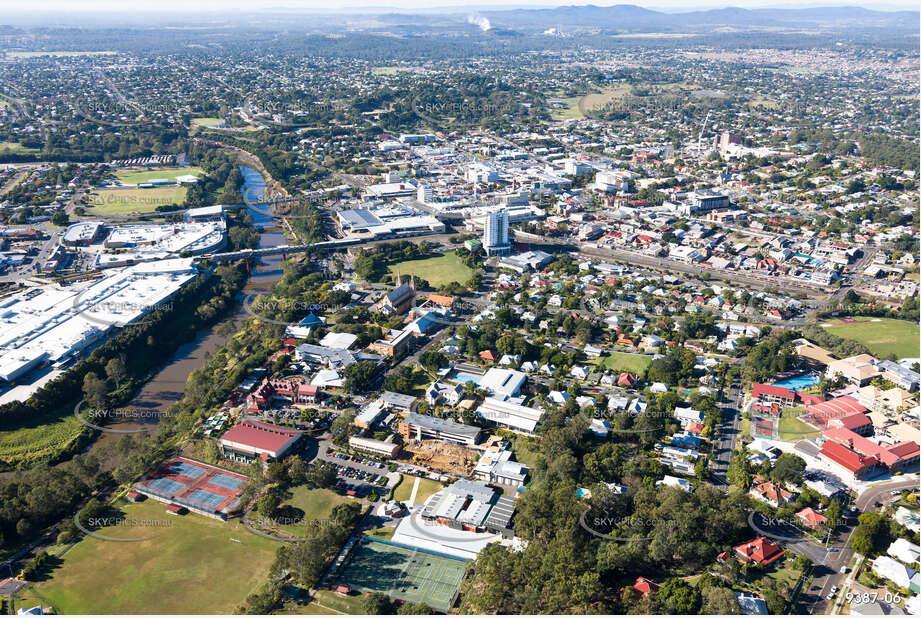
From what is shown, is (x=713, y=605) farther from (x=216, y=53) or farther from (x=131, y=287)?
(x=216, y=53)

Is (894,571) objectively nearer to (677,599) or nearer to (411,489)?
(677,599)

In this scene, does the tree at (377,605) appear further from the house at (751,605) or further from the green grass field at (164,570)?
the house at (751,605)

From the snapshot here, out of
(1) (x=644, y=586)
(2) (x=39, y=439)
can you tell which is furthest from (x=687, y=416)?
(2) (x=39, y=439)

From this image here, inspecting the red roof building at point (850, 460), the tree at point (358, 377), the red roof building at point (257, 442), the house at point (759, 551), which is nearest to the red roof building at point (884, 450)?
the red roof building at point (850, 460)

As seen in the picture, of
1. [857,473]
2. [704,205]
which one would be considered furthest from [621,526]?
[704,205]

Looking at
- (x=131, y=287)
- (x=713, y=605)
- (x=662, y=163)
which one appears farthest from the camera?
(x=662, y=163)

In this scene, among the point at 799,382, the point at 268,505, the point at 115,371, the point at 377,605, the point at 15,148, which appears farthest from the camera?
the point at 15,148
